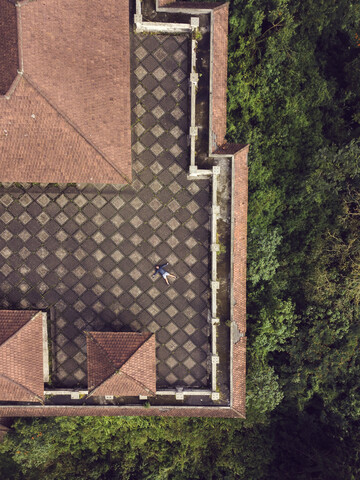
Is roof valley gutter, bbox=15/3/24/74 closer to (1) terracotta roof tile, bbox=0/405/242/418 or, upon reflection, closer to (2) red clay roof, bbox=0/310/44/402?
(2) red clay roof, bbox=0/310/44/402

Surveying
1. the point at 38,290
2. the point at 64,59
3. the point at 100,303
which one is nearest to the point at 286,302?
the point at 100,303

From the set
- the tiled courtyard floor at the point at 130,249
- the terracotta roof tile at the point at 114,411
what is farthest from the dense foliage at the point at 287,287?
the tiled courtyard floor at the point at 130,249

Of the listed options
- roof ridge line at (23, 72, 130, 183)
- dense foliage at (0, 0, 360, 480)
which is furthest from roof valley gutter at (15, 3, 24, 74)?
dense foliage at (0, 0, 360, 480)

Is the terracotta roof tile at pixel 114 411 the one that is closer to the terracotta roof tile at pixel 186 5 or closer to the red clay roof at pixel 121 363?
the red clay roof at pixel 121 363

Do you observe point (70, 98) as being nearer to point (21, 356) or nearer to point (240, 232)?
point (240, 232)

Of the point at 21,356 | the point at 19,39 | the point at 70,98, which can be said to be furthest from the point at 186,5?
the point at 21,356
